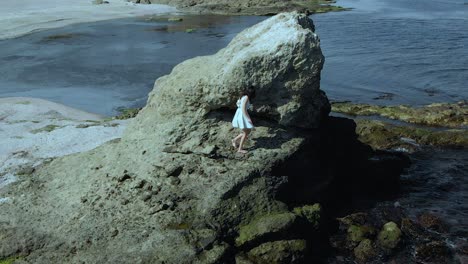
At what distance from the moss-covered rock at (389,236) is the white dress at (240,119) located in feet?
16.2

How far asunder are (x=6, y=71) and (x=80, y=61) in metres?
6.36

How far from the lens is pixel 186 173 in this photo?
610 inches

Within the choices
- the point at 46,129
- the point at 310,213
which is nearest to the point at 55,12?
the point at 46,129

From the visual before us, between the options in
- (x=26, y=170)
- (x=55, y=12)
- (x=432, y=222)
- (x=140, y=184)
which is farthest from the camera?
(x=55, y=12)

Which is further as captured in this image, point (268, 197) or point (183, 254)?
point (268, 197)

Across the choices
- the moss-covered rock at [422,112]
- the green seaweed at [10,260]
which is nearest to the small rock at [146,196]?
the green seaweed at [10,260]

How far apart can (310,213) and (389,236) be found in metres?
2.35

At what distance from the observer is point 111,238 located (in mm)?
13875

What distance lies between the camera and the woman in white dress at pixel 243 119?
15570 millimetres

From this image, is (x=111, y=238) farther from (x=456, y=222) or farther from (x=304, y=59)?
(x=456, y=222)

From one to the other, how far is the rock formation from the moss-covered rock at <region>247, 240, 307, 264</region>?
1.1 inches

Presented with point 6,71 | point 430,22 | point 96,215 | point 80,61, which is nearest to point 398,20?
point 430,22

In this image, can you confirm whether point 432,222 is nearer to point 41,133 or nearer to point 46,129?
point 41,133

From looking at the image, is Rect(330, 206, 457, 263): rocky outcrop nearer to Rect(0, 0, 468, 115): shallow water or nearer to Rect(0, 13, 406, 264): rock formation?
Rect(0, 13, 406, 264): rock formation
